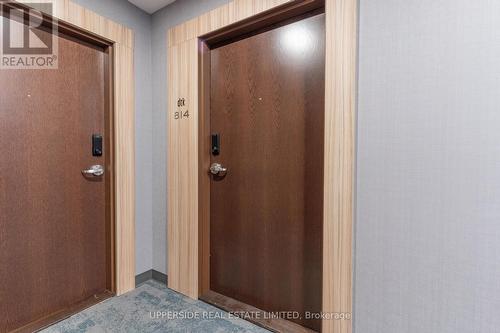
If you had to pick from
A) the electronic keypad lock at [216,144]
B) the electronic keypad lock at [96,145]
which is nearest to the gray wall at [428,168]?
the electronic keypad lock at [216,144]

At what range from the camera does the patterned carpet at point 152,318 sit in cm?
146

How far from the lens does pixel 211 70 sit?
176cm

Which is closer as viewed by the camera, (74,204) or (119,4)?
(74,204)

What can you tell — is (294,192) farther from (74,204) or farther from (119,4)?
(119,4)

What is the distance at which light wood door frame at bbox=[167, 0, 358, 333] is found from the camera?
119 centimetres

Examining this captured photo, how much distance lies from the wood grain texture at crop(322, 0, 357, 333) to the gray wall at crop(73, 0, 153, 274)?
1376mm

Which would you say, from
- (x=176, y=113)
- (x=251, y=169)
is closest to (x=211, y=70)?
(x=176, y=113)

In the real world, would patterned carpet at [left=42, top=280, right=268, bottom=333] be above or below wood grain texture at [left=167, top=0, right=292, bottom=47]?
below

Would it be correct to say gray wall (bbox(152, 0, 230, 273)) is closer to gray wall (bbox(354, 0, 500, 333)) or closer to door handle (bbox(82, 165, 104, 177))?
door handle (bbox(82, 165, 104, 177))

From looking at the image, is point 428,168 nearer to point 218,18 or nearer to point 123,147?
point 218,18

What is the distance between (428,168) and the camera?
1026 mm

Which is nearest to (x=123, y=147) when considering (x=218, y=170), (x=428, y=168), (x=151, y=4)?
(x=218, y=170)

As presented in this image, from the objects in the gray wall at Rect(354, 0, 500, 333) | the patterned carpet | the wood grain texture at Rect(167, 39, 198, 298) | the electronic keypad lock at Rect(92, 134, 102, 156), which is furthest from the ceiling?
the patterned carpet

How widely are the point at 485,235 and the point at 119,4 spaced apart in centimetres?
238
